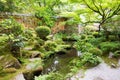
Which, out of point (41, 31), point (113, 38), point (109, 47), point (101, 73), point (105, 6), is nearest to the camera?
point (101, 73)

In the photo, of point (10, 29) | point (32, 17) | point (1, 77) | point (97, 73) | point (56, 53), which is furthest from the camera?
point (32, 17)

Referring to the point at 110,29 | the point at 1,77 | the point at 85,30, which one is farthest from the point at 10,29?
the point at 85,30

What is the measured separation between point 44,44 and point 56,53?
979 mm

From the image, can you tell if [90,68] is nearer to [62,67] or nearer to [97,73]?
[97,73]

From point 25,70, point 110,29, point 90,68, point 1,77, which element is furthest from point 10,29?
point 110,29

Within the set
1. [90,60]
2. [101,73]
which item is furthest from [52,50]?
[101,73]

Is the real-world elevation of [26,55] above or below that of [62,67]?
above

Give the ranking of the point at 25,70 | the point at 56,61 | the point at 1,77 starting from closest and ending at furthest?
the point at 1,77 → the point at 25,70 → the point at 56,61

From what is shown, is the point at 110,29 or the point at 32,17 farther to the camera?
the point at 32,17

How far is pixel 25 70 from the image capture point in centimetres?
655

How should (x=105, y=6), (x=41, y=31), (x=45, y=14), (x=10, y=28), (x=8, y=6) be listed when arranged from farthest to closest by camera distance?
(x=41, y=31)
(x=105, y=6)
(x=45, y=14)
(x=8, y=6)
(x=10, y=28)

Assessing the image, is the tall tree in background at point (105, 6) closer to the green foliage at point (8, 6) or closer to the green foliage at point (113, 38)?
the green foliage at point (113, 38)

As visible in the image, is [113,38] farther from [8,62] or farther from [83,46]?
[8,62]

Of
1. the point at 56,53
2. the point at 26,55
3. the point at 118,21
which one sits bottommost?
the point at 56,53
